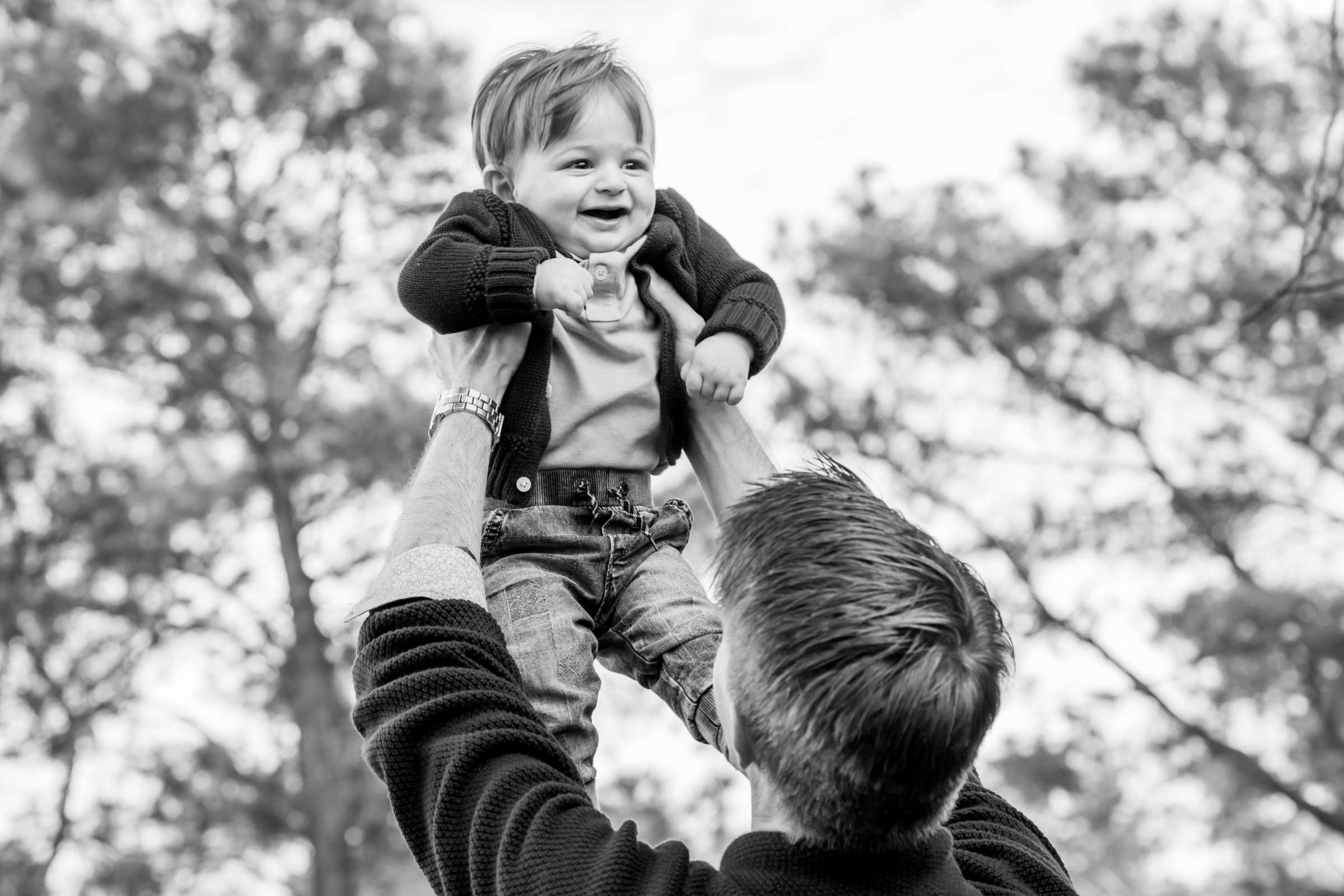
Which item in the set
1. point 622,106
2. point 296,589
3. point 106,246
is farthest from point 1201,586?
point 622,106

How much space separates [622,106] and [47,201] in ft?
37.0

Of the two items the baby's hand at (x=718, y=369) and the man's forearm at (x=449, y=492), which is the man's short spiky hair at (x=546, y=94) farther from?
the man's forearm at (x=449, y=492)

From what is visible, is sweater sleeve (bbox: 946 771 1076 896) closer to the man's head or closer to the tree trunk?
the man's head

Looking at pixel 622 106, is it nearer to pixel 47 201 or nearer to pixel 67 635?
pixel 47 201

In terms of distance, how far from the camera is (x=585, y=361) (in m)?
2.40

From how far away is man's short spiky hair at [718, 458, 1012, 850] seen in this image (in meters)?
1.63

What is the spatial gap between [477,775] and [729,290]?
41.4 inches

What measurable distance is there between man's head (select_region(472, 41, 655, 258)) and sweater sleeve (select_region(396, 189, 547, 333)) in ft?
0.41

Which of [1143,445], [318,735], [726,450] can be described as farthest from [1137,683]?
[726,450]

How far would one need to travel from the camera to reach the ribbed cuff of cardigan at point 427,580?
184cm

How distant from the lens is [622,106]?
7.98 feet

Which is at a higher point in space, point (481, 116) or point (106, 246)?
point (106, 246)

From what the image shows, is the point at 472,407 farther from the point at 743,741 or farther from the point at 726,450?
the point at 743,741

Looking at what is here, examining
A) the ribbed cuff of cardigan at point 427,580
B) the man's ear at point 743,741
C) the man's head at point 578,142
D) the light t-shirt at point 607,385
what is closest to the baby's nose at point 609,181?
the man's head at point 578,142
